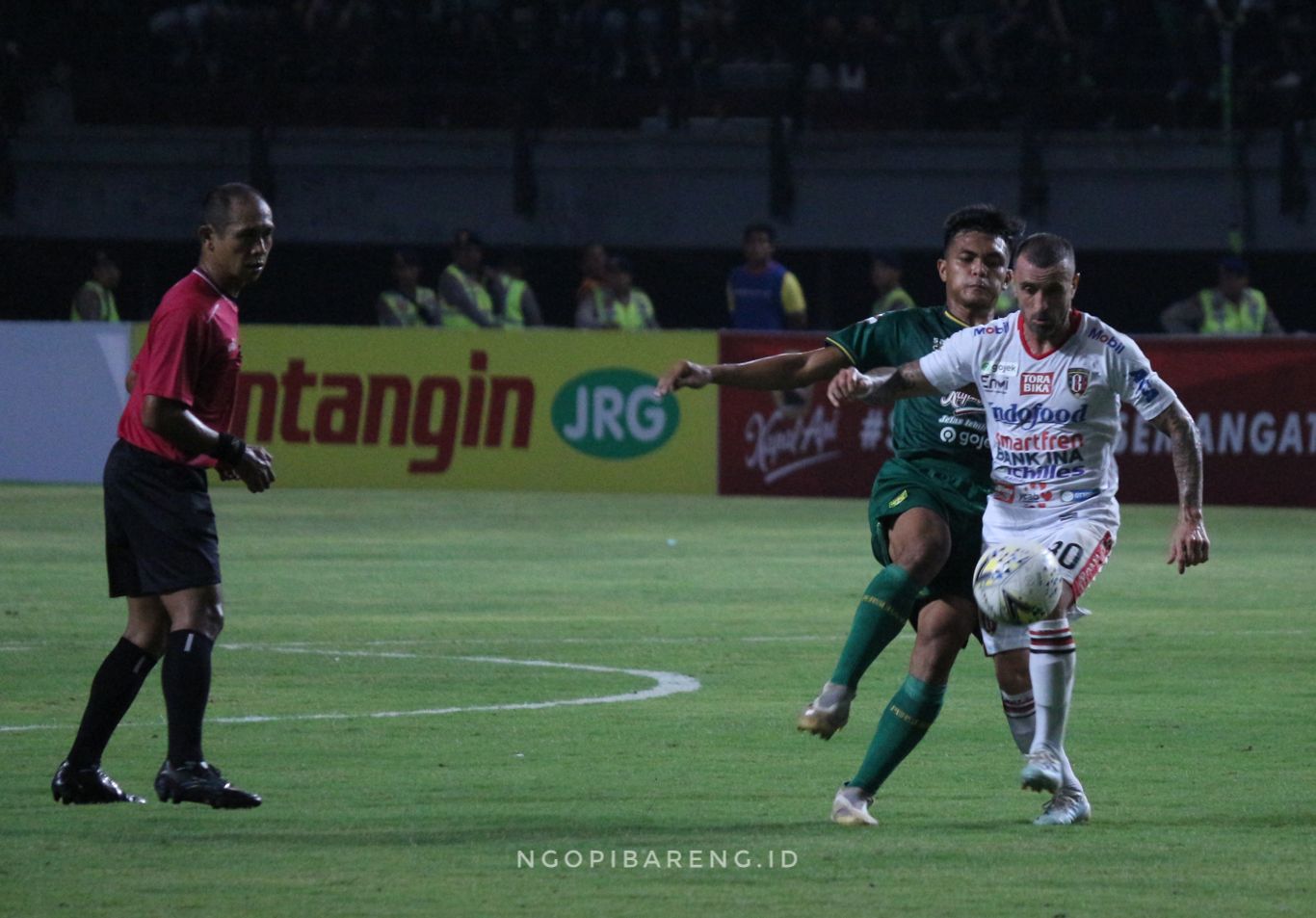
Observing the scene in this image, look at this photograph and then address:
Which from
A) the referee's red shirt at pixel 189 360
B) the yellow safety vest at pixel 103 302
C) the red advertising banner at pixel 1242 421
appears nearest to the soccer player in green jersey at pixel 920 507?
the referee's red shirt at pixel 189 360

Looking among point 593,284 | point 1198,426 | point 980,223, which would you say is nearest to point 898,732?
point 980,223

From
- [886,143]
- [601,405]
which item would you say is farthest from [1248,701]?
[886,143]

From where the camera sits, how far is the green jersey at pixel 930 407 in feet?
26.5

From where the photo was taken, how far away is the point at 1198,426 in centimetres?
2108

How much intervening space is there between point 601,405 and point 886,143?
718 cm

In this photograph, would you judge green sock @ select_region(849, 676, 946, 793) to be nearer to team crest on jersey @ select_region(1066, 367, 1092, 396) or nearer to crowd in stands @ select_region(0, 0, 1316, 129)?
team crest on jersey @ select_region(1066, 367, 1092, 396)

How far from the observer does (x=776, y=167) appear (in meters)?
28.5

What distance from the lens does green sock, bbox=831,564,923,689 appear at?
7.56 meters

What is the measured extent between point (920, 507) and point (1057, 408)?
612 mm

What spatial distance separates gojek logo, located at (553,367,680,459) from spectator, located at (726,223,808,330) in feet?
4.93

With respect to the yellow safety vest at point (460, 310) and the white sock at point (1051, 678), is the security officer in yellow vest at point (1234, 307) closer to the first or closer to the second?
the yellow safety vest at point (460, 310)

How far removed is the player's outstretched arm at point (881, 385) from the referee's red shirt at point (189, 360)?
1822mm

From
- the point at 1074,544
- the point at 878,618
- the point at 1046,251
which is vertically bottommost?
the point at 878,618

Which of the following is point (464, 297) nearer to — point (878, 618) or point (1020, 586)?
point (878, 618)
